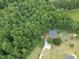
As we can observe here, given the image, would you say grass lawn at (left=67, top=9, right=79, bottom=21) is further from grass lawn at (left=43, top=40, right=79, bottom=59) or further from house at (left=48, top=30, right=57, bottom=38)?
grass lawn at (left=43, top=40, right=79, bottom=59)

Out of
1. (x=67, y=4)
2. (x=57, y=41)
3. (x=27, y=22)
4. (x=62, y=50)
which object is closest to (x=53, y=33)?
(x=57, y=41)

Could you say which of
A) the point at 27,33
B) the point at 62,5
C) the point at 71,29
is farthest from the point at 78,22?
the point at 27,33

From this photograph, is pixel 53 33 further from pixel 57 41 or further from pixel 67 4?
pixel 67 4

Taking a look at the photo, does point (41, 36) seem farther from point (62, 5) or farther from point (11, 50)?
point (62, 5)

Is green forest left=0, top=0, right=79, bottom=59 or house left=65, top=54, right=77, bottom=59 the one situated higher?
green forest left=0, top=0, right=79, bottom=59

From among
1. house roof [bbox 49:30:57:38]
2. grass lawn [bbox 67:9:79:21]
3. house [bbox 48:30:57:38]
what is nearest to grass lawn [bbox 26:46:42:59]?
house [bbox 48:30:57:38]

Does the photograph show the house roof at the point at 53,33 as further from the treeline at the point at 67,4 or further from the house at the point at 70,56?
the treeline at the point at 67,4

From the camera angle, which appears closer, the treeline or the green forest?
the green forest

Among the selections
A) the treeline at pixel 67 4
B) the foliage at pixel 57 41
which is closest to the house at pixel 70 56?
the foliage at pixel 57 41
